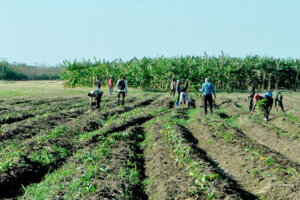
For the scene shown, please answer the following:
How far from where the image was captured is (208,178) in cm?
705

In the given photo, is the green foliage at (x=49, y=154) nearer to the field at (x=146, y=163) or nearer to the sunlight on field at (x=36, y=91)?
the field at (x=146, y=163)

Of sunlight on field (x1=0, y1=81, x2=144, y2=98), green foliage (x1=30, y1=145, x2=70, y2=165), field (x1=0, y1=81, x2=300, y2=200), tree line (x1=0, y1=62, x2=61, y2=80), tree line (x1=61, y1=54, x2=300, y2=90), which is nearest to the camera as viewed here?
field (x1=0, y1=81, x2=300, y2=200)

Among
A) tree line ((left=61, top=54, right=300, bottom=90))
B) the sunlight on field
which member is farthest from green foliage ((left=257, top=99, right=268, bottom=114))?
tree line ((left=61, top=54, right=300, bottom=90))

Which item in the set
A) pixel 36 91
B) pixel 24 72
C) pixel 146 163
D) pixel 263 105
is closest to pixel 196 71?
pixel 36 91

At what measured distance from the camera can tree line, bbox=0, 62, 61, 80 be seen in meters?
58.6

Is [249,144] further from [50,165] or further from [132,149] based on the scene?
[50,165]

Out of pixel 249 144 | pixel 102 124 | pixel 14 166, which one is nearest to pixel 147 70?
pixel 102 124

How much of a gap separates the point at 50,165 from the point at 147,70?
118 ft

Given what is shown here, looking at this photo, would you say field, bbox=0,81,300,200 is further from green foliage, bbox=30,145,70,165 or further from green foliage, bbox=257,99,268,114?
green foliage, bbox=257,99,268,114

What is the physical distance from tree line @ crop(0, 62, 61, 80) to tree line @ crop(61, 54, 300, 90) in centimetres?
1583

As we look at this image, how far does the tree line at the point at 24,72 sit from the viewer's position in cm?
5858

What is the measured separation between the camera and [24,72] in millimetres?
64312

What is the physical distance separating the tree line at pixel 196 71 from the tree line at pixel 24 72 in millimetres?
15833

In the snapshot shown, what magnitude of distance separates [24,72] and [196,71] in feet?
119
